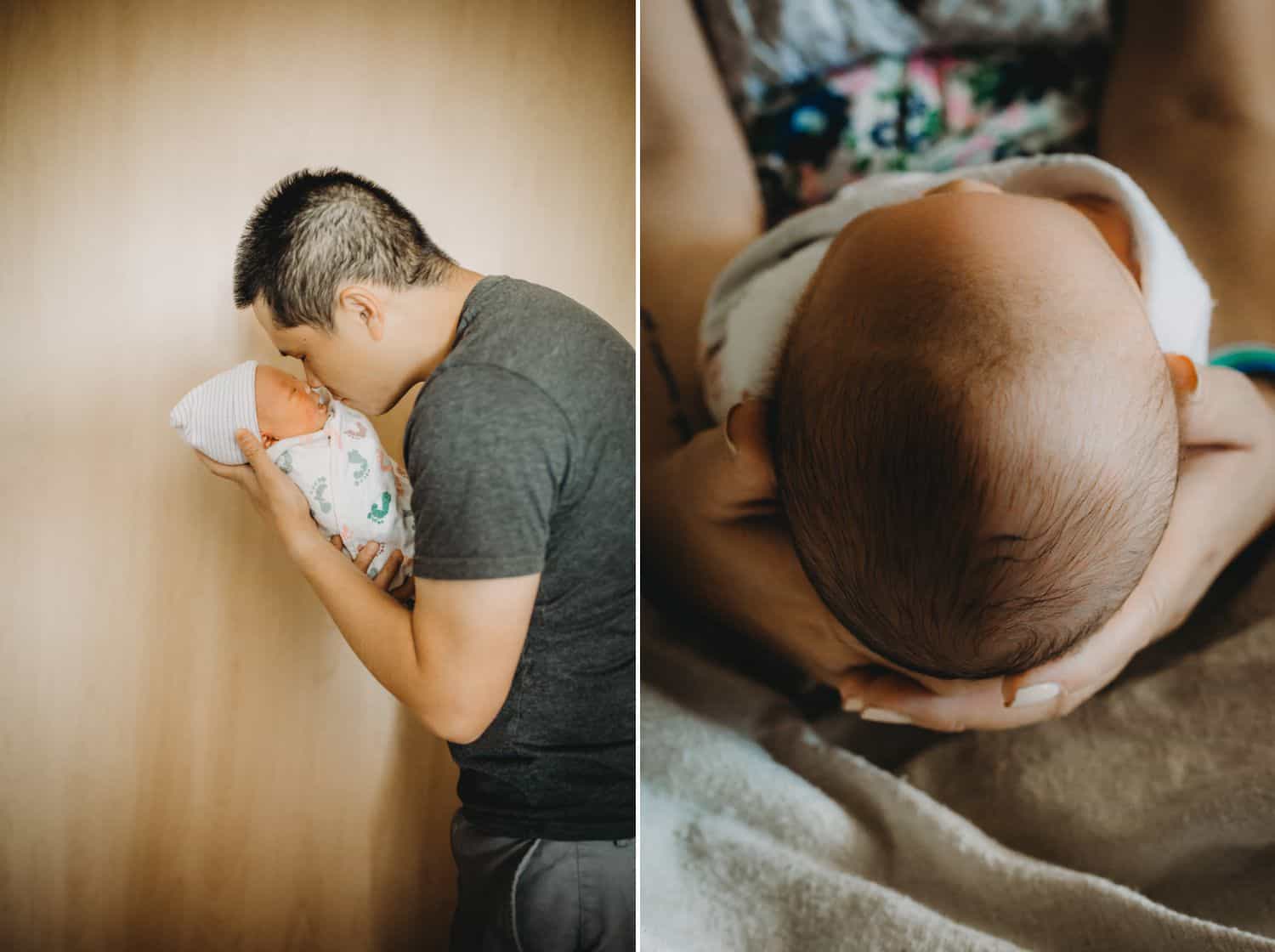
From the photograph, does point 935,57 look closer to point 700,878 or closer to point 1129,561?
point 1129,561

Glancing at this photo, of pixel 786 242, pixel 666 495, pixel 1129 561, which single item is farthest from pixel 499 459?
pixel 1129 561

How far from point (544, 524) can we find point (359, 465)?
13 centimetres

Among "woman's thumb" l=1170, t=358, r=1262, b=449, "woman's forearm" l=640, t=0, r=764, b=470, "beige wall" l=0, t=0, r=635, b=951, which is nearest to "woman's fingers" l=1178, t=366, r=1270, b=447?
"woman's thumb" l=1170, t=358, r=1262, b=449

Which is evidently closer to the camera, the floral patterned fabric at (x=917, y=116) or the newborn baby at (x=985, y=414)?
the newborn baby at (x=985, y=414)

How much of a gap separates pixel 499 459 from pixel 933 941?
0.47 metres

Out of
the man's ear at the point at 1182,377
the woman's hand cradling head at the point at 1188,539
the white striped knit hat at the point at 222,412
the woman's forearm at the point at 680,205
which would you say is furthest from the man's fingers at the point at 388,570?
the man's ear at the point at 1182,377

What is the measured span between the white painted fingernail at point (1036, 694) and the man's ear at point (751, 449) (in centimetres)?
23

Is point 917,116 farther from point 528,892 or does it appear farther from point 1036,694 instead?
point 528,892

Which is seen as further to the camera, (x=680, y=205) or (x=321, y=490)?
(x=680, y=205)

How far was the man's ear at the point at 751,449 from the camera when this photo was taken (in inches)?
22.9

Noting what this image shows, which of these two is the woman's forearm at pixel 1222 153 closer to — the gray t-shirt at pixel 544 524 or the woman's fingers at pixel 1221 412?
the woman's fingers at pixel 1221 412

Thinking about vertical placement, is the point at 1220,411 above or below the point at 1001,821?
above

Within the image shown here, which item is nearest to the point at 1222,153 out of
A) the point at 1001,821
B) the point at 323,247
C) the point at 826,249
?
the point at 826,249

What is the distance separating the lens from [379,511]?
1.71ft
